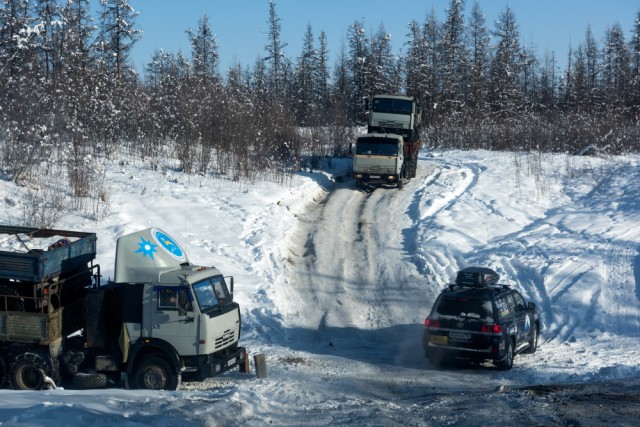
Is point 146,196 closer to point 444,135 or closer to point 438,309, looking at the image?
point 438,309

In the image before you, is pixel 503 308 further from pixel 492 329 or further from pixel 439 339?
pixel 439 339

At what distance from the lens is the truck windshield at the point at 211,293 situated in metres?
12.1

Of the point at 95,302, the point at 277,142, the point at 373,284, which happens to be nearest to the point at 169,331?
the point at 95,302

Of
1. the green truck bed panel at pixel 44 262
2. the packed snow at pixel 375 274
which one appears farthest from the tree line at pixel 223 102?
the green truck bed panel at pixel 44 262

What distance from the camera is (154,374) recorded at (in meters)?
12.0

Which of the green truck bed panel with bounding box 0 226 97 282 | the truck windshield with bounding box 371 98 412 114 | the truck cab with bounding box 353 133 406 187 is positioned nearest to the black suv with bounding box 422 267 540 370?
the green truck bed panel with bounding box 0 226 97 282

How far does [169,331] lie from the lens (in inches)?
472

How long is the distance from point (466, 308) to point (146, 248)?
20.5ft

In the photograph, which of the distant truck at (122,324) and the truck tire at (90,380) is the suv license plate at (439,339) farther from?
the truck tire at (90,380)

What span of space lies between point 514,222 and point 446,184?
20.2 ft

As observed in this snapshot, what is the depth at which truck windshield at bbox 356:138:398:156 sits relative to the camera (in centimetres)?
3011

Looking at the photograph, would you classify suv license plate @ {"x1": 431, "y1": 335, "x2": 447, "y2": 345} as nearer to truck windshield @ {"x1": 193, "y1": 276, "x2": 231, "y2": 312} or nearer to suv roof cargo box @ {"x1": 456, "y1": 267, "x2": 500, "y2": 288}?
suv roof cargo box @ {"x1": 456, "y1": 267, "x2": 500, "y2": 288}

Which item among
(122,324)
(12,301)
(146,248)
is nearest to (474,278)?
(146,248)

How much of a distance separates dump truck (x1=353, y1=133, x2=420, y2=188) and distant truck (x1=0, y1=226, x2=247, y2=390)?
708 inches
